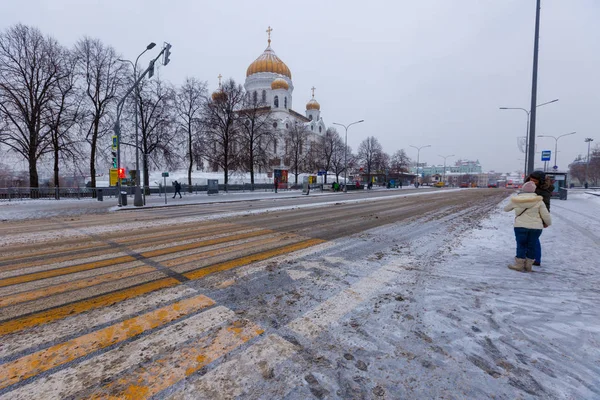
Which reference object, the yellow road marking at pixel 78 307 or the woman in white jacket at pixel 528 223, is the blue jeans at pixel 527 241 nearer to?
the woman in white jacket at pixel 528 223

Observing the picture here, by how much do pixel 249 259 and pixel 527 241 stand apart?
5.04m

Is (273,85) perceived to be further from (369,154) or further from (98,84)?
(98,84)

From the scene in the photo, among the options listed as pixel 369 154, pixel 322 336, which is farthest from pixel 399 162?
pixel 322 336

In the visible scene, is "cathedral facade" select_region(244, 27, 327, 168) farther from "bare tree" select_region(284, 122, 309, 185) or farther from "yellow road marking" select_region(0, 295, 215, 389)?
"yellow road marking" select_region(0, 295, 215, 389)

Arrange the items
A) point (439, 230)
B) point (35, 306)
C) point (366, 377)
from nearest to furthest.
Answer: point (366, 377) < point (35, 306) < point (439, 230)

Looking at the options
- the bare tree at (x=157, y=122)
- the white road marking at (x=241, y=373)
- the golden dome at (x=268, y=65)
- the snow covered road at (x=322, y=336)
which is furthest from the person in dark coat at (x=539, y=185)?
the golden dome at (x=268, y=65)

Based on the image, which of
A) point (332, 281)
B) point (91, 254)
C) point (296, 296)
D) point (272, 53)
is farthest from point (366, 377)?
point (272, 53)

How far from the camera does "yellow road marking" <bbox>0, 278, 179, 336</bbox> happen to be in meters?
2.98

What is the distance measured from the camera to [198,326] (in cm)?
298

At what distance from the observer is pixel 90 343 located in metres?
2.66

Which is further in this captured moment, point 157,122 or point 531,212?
point 157,122

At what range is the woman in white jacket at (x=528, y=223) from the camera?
4770mm

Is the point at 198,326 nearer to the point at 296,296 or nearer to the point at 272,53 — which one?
the point at 296,296

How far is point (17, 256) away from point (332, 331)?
6.61 metres
